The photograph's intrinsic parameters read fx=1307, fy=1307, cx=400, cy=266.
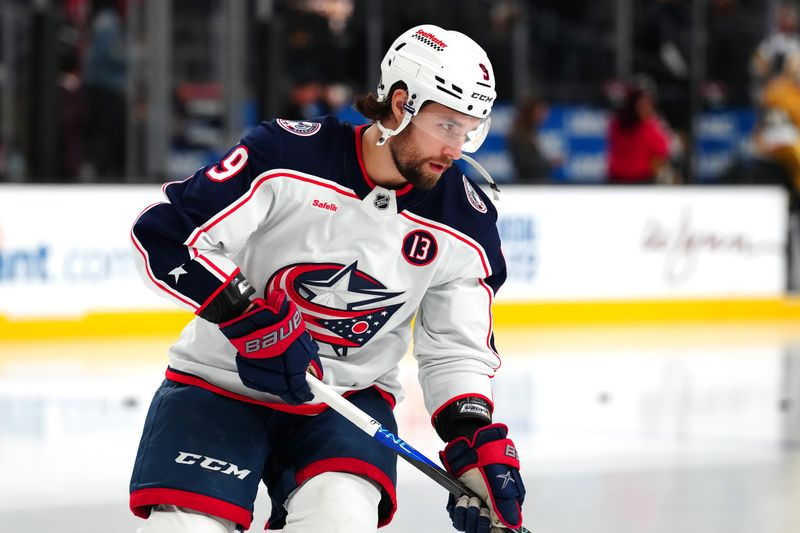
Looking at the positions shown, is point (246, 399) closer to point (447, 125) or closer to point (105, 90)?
point (447, 125)

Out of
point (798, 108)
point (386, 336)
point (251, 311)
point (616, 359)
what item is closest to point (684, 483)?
point (386, 336)

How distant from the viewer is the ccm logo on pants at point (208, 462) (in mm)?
2295

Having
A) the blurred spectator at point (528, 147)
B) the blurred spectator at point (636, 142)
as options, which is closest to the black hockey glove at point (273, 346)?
the blurred spectator at point (528, 147)

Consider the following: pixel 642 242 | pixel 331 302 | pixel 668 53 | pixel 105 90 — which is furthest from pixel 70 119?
pixel 331 302

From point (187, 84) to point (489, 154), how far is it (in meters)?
2.29

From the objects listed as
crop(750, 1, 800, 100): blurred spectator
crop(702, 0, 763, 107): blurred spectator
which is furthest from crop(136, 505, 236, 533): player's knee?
crop(702, 0, 763, 107): blurred spectator

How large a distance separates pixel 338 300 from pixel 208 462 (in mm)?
422

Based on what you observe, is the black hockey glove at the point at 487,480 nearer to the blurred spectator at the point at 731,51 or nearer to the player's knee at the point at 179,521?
the player's knee at the point at 179,521

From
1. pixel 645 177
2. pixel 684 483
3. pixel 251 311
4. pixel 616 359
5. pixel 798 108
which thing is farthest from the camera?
pixel 798 108

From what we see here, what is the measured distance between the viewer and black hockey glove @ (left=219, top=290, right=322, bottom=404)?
7.61 ft

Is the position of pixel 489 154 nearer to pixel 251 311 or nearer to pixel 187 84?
pixel 187 84

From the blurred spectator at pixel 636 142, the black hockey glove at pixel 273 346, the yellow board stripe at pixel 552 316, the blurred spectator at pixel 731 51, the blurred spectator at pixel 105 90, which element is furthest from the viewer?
the blurred spectator at pixel 731 51

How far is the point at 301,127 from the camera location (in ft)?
8.35

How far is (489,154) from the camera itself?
956cm
